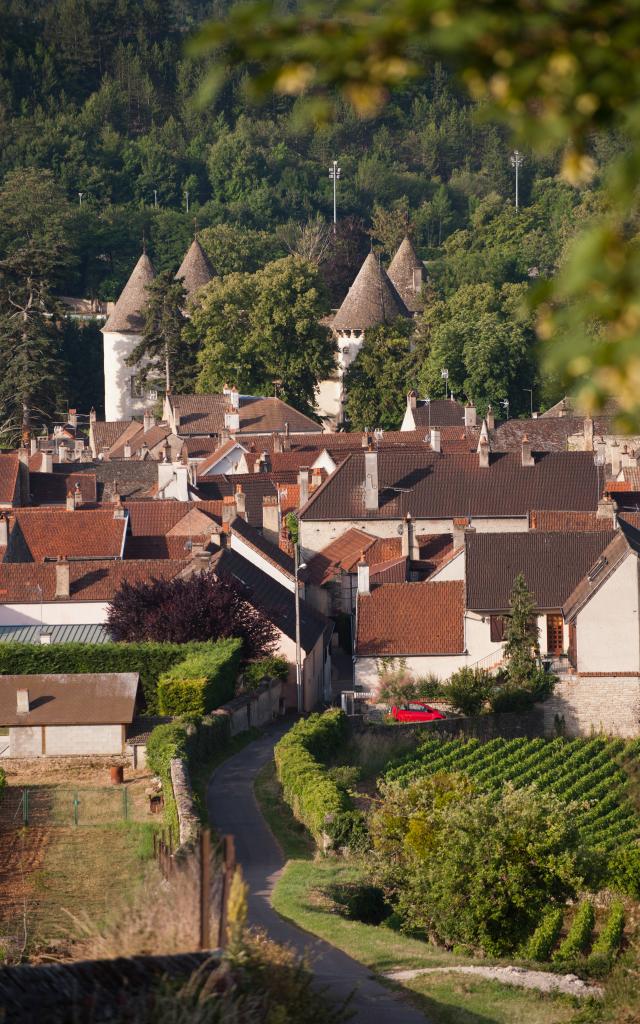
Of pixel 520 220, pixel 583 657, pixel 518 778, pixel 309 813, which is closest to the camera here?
pixel 309 813

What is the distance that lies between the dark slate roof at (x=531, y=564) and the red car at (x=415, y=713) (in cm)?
471

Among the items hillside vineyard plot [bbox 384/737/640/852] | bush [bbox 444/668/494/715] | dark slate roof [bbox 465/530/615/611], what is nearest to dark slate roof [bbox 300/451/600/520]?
dark slate roof [bbox 465/530/615/611]

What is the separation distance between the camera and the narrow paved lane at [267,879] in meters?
17.2

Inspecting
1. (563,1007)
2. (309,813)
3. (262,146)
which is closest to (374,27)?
(563,1007)

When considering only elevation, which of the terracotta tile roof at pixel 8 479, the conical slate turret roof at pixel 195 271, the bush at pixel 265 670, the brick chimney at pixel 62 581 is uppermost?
the conical slate turret roof at pixel 195 271

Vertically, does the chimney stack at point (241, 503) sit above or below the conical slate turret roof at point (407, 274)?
below

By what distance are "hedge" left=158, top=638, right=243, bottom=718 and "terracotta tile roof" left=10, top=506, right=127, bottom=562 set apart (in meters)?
12.4

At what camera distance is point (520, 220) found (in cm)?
15362

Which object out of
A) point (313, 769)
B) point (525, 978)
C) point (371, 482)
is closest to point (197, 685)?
point (313, 769)

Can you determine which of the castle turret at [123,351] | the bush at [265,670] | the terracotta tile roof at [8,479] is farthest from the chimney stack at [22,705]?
the castle turret at [123,351]

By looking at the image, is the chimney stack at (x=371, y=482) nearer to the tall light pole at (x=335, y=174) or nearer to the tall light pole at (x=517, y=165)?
the tall light pole at (x=335, y=174)

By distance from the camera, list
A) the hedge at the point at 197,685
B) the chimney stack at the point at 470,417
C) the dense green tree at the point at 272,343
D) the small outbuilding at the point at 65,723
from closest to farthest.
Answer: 1. the small outbuilding at the point at 65,723
2. the hedge at the point at 197,685
3. the chimney stack at the point at 470,417
4. the dense green tree at the point at 272,343

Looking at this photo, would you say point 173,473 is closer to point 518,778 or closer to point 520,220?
point 518,778

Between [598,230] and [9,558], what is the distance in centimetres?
4662
